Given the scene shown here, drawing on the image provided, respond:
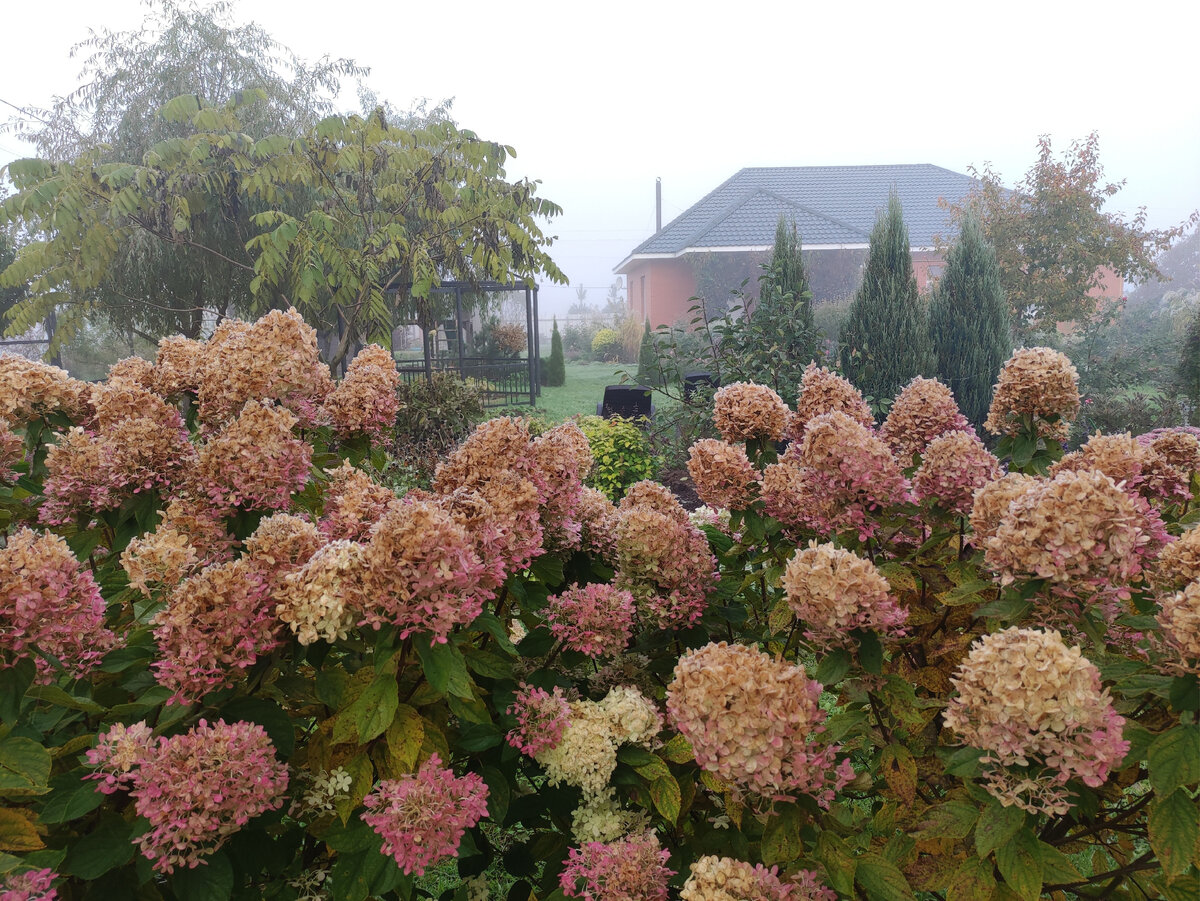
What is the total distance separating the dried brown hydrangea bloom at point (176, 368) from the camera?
1.83 m

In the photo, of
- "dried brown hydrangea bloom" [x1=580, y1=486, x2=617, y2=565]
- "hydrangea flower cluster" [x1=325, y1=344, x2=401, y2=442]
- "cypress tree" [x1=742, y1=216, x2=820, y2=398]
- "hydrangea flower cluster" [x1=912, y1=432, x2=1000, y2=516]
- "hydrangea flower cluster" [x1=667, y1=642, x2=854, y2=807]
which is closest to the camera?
"hydrangea flower cluster" [x1=667, y1=642, x2=854, y2=807]

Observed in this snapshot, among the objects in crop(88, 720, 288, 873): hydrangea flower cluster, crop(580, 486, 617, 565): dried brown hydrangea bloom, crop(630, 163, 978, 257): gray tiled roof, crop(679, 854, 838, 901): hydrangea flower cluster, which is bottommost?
crop(679, 854, 838, 901): hydrangea flower cluster

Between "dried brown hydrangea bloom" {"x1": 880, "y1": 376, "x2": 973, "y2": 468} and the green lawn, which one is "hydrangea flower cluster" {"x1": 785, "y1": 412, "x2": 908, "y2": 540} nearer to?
"dried brown hydrangea bloom" {"x1": 880, "y1": 376, "x2": 973, "y2": 468}

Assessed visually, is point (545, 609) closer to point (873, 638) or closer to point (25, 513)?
Answer: point (873, 638)

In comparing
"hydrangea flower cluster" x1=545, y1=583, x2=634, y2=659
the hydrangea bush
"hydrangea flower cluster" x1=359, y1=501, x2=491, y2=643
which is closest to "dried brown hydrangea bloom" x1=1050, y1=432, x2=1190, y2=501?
the hydrangea bush

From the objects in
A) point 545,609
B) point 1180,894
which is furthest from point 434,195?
point 1180,894

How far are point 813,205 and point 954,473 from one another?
90.9 feet

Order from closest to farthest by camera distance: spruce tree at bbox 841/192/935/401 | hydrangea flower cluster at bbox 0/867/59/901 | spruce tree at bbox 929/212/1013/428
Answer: hydrangea flower cluster at bbox 0/867/59/901 → spruce tree at bbox 841/192/935/401 → spruce tree at bbox 929/212/1013/428

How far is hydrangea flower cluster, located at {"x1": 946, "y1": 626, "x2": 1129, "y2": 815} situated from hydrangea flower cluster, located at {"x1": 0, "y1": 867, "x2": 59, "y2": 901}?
124 cm

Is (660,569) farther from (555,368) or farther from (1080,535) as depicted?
(555,368)

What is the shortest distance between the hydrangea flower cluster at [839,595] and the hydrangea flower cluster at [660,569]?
0.37 metres

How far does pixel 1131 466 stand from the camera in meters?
1.49

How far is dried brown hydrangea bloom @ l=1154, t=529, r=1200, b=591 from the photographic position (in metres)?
1.08

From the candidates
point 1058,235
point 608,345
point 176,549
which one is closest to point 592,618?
point 176,549
